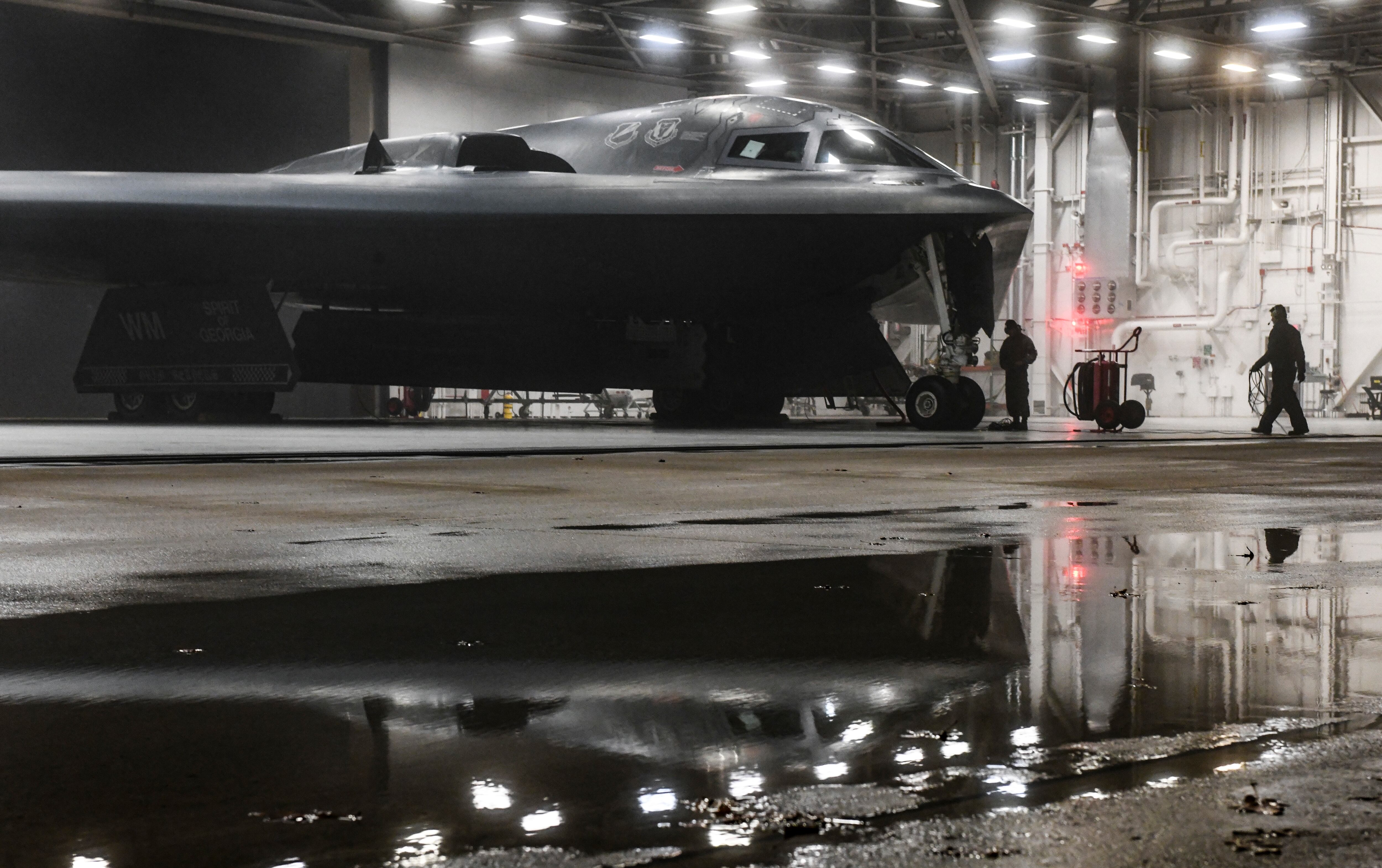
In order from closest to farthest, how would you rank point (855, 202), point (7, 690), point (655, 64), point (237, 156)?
point (7, 690) → point (855, 202) → point (237, 156) → point (655, 64)

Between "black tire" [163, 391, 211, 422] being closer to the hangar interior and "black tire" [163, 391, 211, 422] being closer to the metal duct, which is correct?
the hangar interior

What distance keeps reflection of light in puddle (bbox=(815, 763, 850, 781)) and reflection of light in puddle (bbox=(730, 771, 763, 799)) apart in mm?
78

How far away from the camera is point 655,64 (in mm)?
33000

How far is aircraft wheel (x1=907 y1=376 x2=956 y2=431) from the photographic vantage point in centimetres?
1675

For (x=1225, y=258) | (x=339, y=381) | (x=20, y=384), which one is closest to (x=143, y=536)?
(x=339, y=381)

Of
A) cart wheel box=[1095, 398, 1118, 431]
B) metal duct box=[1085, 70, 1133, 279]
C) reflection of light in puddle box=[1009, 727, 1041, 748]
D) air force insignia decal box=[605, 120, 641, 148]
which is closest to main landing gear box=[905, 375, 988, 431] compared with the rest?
cart wheel box=[1095, 398, 1118, 431]

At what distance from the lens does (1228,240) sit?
33500 millimetres

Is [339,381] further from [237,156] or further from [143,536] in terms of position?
[143,536]

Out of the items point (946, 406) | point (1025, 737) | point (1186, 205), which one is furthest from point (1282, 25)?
point (1025, 737)

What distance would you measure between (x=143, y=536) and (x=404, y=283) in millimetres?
13205

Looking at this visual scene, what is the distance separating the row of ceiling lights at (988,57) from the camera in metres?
28.2

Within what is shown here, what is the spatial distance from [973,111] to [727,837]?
37.1 meters

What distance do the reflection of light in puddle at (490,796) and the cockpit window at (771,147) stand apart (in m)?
15.3

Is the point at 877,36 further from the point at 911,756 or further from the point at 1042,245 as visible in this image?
the point at 911,756
